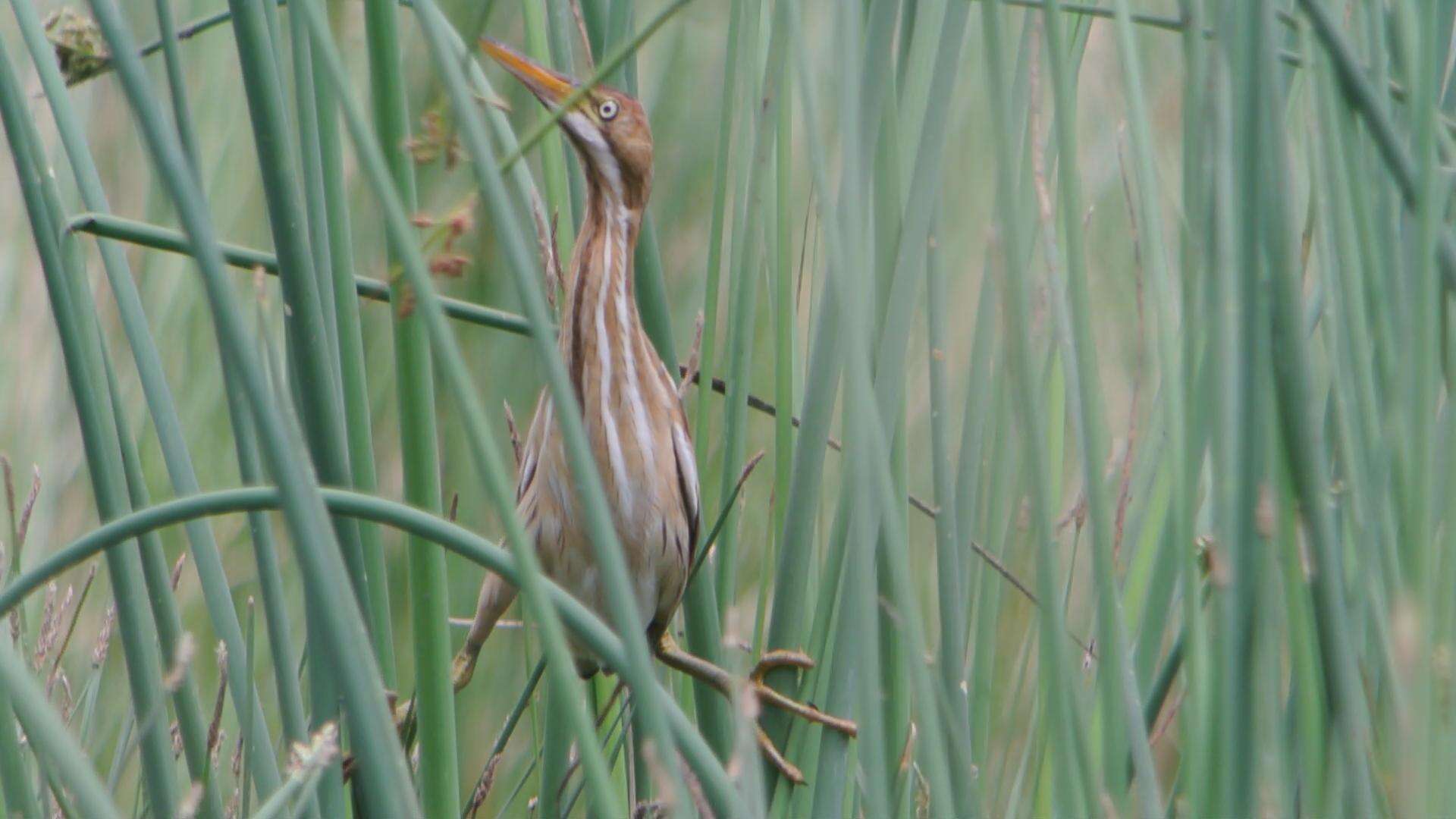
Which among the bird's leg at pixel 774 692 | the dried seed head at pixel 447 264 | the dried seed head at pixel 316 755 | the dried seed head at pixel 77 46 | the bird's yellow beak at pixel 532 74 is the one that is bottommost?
the bird's leg at pixel 774 692

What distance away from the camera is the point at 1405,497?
0.54m

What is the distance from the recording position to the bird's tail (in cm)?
125

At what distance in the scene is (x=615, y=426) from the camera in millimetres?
1198

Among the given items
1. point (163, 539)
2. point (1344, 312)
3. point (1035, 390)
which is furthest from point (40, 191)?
point (163, 539)

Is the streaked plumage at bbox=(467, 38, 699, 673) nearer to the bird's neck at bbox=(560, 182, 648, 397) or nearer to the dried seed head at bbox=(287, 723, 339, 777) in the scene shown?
the bird's neck at bbox=(560, 182, 648, 397)

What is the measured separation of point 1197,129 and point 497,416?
47.0 inches

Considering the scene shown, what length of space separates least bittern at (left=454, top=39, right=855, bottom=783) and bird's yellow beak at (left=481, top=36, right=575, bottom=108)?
52 mm

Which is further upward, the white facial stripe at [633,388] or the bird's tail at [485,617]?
the white facial stripe at [633,388]

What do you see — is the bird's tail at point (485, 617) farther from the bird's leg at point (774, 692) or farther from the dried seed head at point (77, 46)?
the dried seed head at point (77, 46)

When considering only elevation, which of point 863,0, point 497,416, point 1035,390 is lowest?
point 497,416

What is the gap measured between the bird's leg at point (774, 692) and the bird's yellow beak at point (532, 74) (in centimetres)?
42

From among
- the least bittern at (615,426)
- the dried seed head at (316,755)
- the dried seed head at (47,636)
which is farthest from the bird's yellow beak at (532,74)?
the dried seed head at (316,755)

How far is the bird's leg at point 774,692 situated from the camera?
0.79m

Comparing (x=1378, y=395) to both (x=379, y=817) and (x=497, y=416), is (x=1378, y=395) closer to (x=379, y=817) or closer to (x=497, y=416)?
(x=379, y=817)
